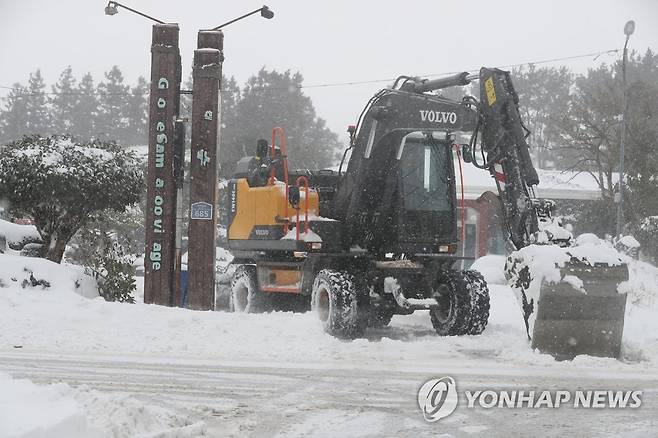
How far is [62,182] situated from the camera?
13.2 m

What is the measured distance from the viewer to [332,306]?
9930mm

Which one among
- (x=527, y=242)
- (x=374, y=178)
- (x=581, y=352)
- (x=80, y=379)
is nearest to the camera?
(x=80, y=379)

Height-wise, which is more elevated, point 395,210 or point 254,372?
point 395,210

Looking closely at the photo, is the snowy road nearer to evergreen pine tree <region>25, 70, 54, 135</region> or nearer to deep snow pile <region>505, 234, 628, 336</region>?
deep snow pile <region>505, 234, 628, 336</region>

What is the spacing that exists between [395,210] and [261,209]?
213 cm

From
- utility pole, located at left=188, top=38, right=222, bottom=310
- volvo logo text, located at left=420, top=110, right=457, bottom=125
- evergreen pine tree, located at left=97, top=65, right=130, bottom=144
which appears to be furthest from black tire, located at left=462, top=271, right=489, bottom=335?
evergreen pine tree, located at left=97, top=65, right=130, bottom=144

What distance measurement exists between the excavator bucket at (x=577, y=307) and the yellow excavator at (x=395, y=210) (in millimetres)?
728

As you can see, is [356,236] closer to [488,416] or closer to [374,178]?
[374,178]

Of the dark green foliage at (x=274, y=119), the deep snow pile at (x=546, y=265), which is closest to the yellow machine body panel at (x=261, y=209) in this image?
the deep snow pile at (x=546, y=265)

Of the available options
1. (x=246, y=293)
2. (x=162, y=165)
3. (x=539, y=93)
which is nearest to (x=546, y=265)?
(x=246, y=293)

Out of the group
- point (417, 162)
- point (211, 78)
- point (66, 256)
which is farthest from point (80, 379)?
point (66, 256)

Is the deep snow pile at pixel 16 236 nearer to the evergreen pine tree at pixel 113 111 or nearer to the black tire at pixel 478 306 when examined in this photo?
the black tire at pixel 478 306

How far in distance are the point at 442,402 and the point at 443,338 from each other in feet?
12.7

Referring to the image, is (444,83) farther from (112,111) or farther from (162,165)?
(112,111)
